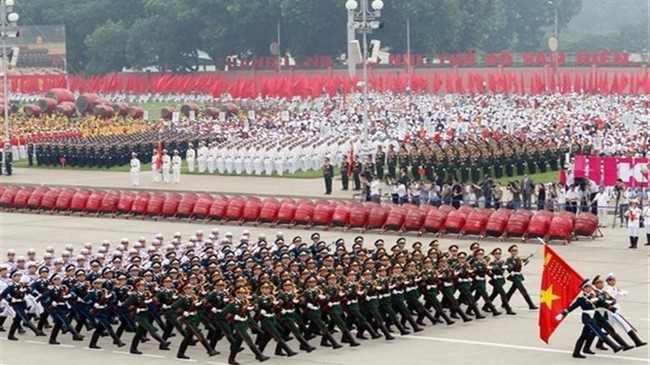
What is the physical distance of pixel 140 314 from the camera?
2670cm

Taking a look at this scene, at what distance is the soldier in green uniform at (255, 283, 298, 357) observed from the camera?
25688mm

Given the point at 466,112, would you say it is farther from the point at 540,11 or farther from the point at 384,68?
the point at 540,11

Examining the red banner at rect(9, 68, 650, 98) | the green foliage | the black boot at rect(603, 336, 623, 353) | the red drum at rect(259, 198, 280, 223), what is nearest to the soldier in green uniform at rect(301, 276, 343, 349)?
the black boot at rect(603, 336, 623, 353)

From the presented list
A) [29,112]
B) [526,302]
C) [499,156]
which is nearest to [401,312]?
[526,302]

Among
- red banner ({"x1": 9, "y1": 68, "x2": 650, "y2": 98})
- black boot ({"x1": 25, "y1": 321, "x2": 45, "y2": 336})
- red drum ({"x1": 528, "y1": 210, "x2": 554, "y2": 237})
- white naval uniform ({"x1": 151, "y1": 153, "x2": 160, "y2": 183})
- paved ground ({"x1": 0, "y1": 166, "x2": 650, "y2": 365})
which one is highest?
red banner ({"x1": 9, "y1": 68, "x2": 650, "y2": 98})

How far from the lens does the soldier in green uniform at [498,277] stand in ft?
95.1

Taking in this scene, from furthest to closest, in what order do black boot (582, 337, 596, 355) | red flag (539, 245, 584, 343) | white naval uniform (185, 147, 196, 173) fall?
white naval uniform (185, 147, 196, 173) → red flag (539, 245, 584, 343) → black boot (582, 337, 596, 355)

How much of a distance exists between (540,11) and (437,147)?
10015 cm

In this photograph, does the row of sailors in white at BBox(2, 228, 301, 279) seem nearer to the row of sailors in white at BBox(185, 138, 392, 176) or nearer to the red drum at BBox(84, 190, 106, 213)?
the red drum at BBox(84, 190, 106, 213)

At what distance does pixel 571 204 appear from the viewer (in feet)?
139

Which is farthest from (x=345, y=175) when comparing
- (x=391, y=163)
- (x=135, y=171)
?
(x=135, y=171)

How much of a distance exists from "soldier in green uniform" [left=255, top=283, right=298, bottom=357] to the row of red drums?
13978 mm

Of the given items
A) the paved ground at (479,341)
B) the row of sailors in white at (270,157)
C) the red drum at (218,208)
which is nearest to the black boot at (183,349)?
the paved ground at (479,341)

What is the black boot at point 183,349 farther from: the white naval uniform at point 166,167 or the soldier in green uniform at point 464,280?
the white naval uniform at point 166,167
